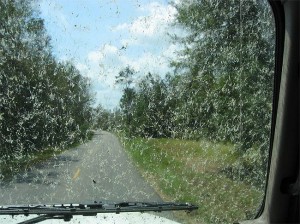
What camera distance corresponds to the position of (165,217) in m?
3.93

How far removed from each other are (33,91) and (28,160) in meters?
0.53

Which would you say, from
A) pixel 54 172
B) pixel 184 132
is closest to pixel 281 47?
pixel 184 132

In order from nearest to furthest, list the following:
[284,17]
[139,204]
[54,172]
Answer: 1. [284,17]
2. [139,204]
3. [54,172]

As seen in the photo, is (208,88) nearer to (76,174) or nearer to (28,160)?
(76,174)

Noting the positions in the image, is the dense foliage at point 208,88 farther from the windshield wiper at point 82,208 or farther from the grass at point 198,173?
the windshield wiper at point 82,208

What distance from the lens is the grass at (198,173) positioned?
4.10 meters

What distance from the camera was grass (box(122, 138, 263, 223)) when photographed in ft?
13.5

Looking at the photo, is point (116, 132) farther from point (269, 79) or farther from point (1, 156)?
point (269, 79)

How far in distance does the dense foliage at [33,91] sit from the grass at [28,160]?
0.04 metres

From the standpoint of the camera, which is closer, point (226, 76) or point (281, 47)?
point (281, 47)

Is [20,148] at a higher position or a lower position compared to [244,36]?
lower

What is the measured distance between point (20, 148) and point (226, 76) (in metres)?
1.69

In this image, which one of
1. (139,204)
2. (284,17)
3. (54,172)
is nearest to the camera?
(284,17)

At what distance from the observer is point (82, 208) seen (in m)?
3.62
